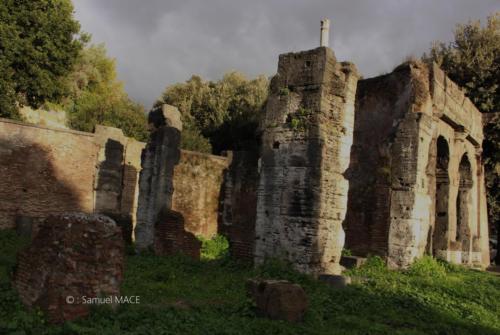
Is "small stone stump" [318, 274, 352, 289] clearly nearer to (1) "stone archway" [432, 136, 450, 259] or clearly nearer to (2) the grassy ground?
(2) the grassy ground

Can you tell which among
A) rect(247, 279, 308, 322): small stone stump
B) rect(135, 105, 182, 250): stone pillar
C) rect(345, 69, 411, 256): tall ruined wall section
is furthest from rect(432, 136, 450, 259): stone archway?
rect(247, 279, 308, 322): small stone stump

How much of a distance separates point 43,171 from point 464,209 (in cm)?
1586

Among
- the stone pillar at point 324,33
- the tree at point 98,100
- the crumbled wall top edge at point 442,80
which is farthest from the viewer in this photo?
the tree at point 98,100

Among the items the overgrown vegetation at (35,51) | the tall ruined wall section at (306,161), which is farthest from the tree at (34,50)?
the tall ruined wall section at (306,161)

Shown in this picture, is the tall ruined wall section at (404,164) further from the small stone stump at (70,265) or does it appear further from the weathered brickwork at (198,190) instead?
the small stone stump at (70,265)

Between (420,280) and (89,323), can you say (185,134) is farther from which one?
(89,323)

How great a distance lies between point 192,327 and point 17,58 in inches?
711

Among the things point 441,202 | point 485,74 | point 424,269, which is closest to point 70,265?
point 424,269

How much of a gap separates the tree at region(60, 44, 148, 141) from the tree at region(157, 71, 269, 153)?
3.64 m

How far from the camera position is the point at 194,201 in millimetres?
16344

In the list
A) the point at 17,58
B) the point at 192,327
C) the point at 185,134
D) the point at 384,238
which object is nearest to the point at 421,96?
the point at 384,238

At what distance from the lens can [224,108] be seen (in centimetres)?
3050

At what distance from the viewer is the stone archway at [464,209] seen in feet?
58.6

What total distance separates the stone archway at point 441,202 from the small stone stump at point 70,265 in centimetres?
1237
